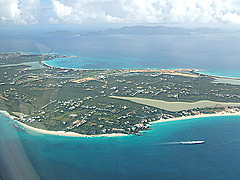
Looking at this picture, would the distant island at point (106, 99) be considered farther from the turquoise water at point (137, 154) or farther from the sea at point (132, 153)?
the turquoise water at point (137, 154)

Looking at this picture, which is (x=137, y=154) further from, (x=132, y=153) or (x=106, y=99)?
(x=106, y=99)

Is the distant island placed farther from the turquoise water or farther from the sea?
the turquoise water

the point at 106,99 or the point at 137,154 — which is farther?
the point at 106,99

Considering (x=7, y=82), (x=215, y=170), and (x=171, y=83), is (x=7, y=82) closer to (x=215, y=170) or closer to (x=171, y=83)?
(x=171, y=83)

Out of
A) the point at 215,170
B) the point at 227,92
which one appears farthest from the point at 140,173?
the point at 227,92

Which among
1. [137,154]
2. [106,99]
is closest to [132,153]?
[137,154]

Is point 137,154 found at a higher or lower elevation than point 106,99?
lower

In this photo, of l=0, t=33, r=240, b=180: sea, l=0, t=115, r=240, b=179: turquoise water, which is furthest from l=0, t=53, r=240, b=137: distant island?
l=0, t=115, r=240, b=179: turquoise water

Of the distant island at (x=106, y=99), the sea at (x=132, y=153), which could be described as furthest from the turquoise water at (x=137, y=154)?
the distant island at (x=106, y=99)
